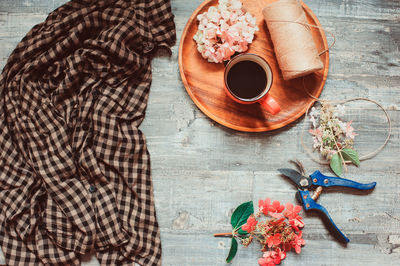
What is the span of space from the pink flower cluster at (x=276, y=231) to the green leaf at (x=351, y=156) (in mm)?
193

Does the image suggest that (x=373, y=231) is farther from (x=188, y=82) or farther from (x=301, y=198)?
(x=188, y=82)

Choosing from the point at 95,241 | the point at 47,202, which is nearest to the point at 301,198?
the point at 95,241

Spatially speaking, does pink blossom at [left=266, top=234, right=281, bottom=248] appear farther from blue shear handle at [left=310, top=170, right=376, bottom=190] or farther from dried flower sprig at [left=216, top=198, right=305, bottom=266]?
blue shear handle at [left=310, top=170, right=376, bottom=190]

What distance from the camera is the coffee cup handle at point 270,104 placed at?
34.0 inches

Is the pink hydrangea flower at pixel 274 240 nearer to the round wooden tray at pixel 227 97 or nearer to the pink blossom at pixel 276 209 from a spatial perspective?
the pink blossom at pixel 276 209

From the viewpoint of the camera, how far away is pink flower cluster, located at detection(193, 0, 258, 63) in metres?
0.90

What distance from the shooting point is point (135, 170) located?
3.11ft

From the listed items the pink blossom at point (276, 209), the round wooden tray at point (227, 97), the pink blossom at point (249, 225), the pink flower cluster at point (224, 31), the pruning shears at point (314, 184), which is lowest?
the pink blossom at point (249, 225)

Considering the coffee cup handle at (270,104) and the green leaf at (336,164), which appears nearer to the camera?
the coffee cup handle at (270,104)

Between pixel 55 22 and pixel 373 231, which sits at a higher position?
pixel 55 22

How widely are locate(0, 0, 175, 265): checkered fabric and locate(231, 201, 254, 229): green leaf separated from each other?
212mm

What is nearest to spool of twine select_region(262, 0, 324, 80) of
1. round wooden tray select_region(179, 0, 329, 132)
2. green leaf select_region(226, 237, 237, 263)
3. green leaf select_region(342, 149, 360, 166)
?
round wooden tray select_region(179, 0, 329, 132)

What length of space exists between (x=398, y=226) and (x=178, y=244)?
61 cm

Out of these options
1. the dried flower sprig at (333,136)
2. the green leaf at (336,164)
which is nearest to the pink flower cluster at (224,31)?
the dried flower sprig at (333,136)
